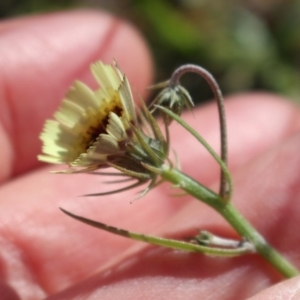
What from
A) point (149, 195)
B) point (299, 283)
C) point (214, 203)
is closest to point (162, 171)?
point (214, 203)

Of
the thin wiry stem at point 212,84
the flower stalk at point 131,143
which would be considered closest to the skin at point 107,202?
the flower stalk at point 131,143

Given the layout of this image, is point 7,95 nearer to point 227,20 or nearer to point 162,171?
point 162,171

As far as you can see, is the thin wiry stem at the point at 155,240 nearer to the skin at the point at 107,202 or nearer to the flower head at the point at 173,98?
the skin at the point at 107,202

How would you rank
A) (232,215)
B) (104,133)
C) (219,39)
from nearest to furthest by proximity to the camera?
(104,133), (232,215), (219,39)

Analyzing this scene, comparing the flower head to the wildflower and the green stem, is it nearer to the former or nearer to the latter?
the wildflower

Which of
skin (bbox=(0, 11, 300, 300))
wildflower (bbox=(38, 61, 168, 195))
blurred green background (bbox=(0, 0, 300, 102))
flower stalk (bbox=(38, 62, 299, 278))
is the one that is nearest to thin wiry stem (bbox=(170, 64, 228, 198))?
flower stalk (bbox=(38, 62, 299, 278))

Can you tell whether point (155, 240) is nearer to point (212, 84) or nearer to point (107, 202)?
point (212, 84)

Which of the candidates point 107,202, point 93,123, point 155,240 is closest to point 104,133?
point 93,123
